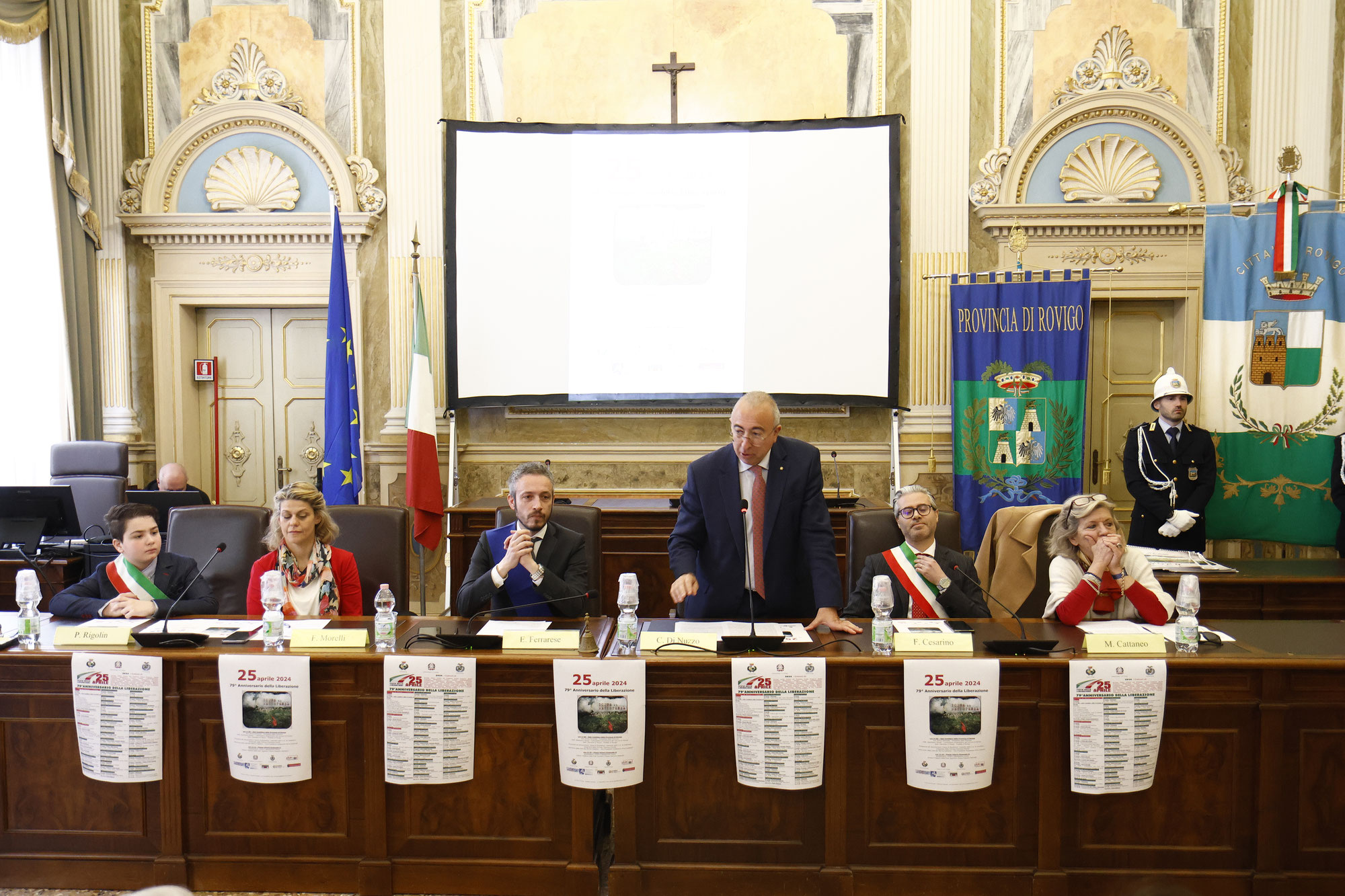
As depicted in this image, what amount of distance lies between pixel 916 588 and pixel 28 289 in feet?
18.5

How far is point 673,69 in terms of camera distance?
5.97 m

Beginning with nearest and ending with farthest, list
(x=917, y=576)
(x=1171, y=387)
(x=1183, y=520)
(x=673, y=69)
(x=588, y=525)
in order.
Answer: (x=917, y=576)
(x=588, y=525)
(x=1183, y=520)
(x=1171, y=387)
(x=673, y=69)

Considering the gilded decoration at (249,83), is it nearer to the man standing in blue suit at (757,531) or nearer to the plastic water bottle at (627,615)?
the man standing in blue suit at (757,531)

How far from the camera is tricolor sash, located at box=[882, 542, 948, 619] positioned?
3.07m

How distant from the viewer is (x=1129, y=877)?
2453 mm

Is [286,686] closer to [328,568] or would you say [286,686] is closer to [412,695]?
[412,695]

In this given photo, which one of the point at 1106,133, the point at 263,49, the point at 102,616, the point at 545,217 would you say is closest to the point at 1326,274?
the point at 1106,133

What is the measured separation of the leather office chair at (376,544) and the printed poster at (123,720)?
1.00 metres

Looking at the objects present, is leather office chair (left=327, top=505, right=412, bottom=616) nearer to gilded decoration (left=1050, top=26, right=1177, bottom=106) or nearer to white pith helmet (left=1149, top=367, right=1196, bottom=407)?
white pith helmet (left=1149, top=367, right=1196, bottom=407)

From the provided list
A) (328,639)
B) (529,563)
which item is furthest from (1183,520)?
(328,639)

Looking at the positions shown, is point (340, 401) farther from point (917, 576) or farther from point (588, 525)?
point (917, 576)

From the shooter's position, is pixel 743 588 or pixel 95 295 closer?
pixel 743 588

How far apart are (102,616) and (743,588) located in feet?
7.07

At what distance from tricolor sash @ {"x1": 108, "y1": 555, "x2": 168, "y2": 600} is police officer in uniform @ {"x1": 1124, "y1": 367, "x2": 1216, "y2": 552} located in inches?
189
